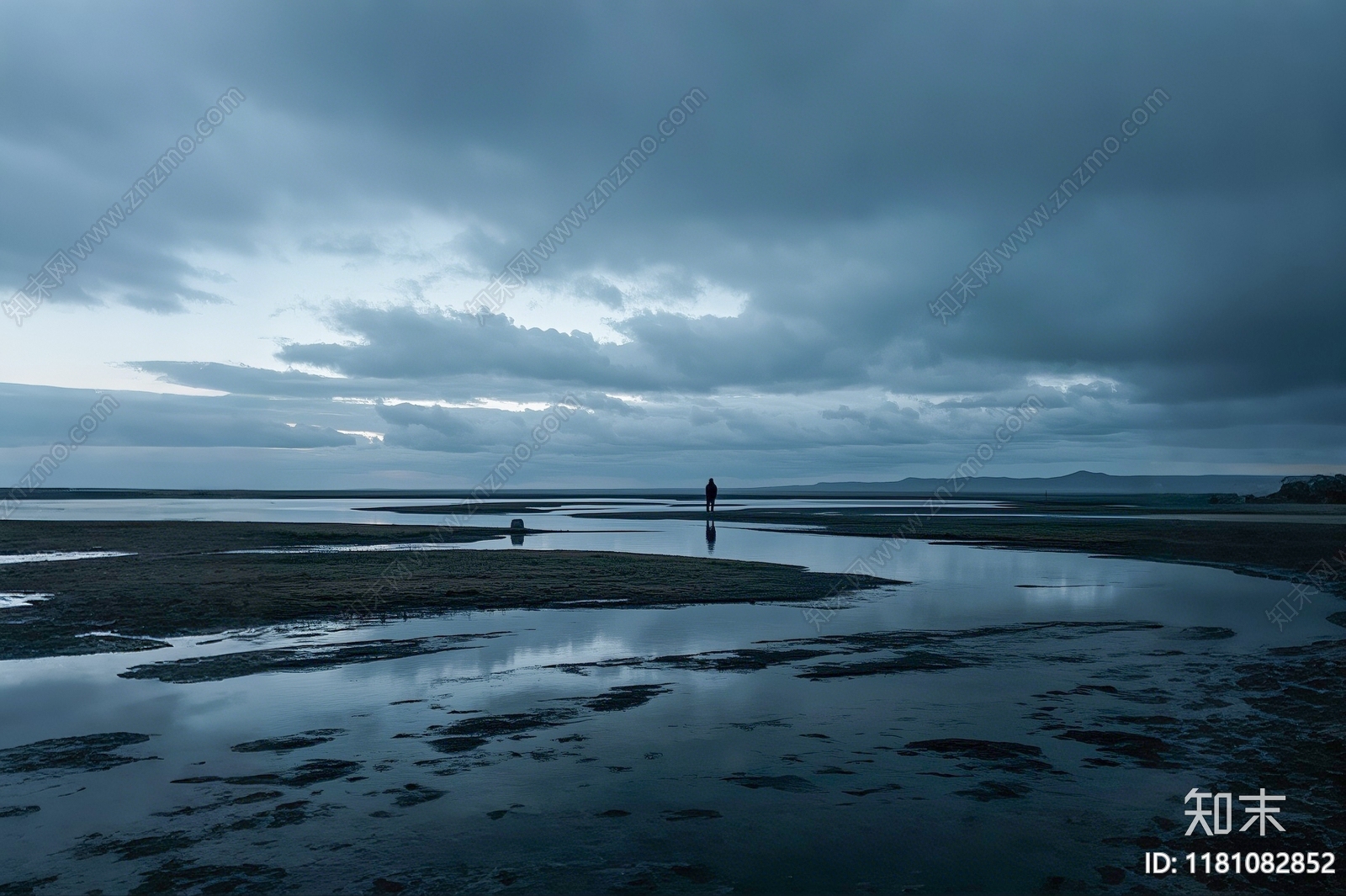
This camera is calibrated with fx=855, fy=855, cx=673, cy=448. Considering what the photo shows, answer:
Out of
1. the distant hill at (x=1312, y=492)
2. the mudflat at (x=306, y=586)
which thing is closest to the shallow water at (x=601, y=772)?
the mudflat at (x=306, y=586)

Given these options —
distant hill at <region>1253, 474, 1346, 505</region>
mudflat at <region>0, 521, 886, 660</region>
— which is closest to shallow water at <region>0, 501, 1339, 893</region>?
mudflat at <region>0, 521, 886, 660</region>

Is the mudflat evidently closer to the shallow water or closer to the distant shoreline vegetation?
the shallow water

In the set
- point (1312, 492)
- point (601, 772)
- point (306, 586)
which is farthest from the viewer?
point (1312, 492)

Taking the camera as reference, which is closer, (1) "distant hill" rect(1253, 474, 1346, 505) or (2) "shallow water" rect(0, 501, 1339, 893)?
(2) "shallow water" rect(0, 501, 1339, 893)

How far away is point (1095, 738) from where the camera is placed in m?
9.37

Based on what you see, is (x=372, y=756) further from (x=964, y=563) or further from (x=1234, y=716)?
(x=964, y=563)

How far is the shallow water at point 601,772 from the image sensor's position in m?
6.40

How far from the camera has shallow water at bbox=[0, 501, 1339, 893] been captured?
6.40 m

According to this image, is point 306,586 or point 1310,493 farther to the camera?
point 1310,493

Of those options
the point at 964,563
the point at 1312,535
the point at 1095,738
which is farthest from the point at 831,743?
the point at 1312,535

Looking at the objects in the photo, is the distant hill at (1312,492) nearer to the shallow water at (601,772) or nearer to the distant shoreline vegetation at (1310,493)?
the distant shoreline vegetation at (1310,493)

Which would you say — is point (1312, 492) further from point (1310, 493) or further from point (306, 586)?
point (306, 586)

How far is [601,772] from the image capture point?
27.4 feet

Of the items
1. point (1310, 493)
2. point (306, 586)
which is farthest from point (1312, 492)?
point (306, 586)
